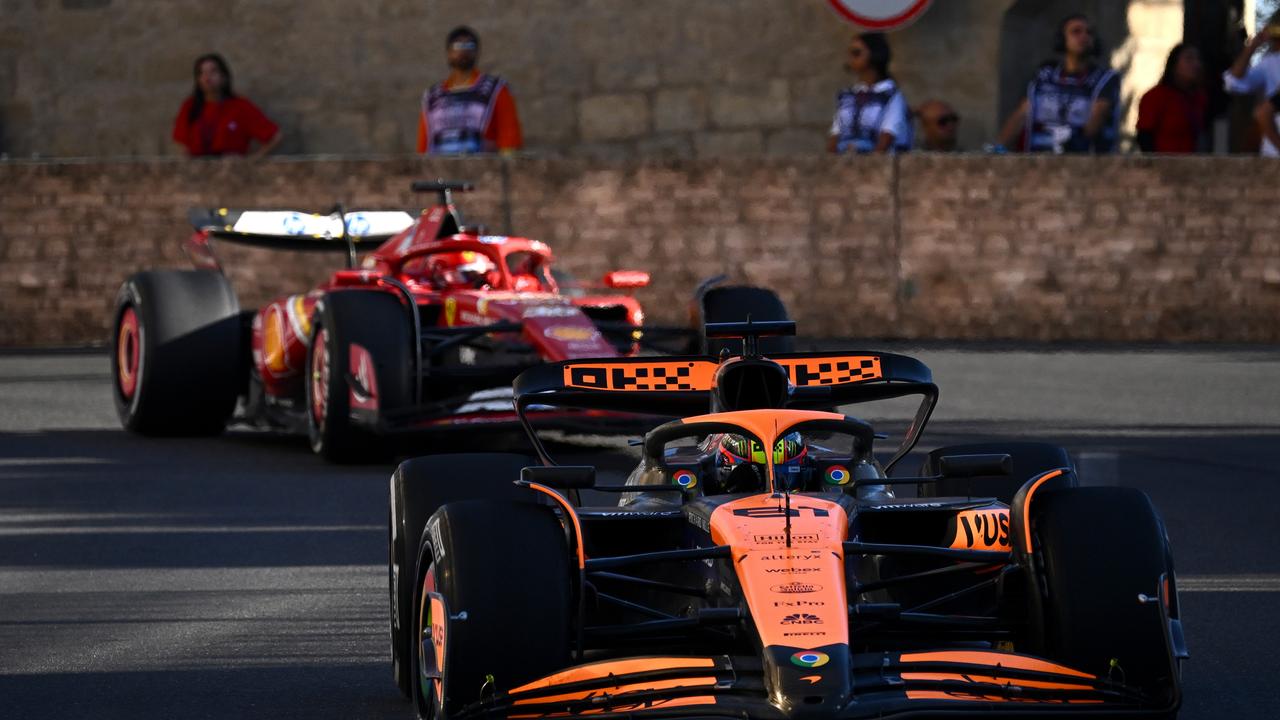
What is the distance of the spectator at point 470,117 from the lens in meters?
17.8

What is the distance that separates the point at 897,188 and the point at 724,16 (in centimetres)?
330

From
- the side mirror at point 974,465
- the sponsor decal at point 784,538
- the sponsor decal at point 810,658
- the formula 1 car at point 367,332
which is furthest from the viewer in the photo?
the formula 1 car at point 367,332

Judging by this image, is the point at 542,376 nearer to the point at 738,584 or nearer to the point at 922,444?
the point at 738,584

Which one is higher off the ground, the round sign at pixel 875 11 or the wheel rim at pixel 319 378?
the round sign at pixel 875 11

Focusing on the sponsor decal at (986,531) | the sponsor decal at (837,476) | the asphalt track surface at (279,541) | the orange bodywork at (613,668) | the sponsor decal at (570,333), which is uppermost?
the sponsor decal at (837,476)

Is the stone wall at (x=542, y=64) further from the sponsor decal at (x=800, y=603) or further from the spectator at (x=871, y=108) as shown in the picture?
the sponsor decal at (x=800, y=603)

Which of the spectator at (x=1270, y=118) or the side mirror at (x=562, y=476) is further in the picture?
the spectator at (x=1270, y=118)

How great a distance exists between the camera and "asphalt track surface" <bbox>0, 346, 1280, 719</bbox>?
6.03 m

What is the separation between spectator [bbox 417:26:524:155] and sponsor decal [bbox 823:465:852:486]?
1219cm

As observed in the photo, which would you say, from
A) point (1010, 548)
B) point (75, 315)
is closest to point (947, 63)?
point (75, 315)

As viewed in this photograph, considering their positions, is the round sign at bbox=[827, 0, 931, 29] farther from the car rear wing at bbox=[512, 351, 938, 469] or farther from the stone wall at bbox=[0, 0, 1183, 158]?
the car rear wing at bbox=[512, 351, 938, 469]

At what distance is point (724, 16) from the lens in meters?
20.2

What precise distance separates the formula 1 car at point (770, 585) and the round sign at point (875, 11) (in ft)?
44.1

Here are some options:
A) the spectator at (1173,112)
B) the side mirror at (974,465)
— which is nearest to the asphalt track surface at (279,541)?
the side mirror at (974,465)
